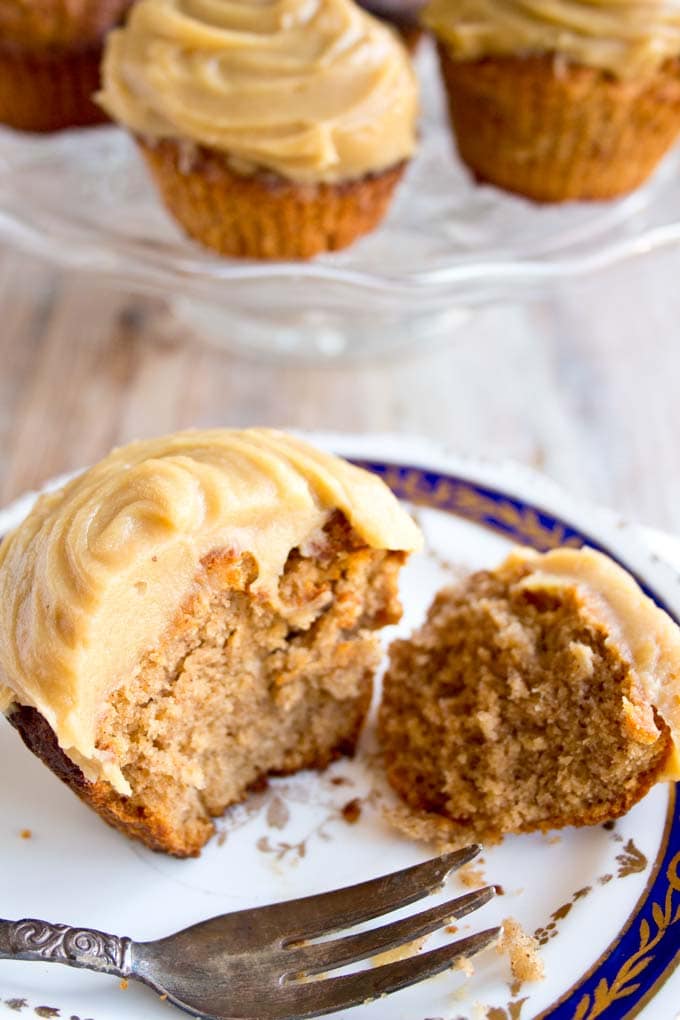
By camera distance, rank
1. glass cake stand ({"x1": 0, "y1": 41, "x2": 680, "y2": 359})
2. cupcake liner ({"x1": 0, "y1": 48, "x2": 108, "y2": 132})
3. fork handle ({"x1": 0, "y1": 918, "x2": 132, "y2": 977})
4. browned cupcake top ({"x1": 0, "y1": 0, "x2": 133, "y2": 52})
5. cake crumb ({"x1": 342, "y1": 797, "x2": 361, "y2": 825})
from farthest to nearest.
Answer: cupcake liner ({"x1": 0, "y1": 48, "x2": 108, "y2": 132}), browned cupcake top ({"x1": 0, "y1": 0, "x2": 133, "y2": 52}), glass cake stand ({"x1": 0, "y1": 41, "x2": 680, "y2": 359}), cake crumb ({"x1": 342, "y1": 797, "x2": 361, "y2": 825}), fork handle ({"x1": 0, "y1": 918, "x2": 132, "y2": 977})

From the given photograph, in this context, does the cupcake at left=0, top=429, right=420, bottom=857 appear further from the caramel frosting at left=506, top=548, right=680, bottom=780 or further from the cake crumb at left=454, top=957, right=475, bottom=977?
the cake crumb at left=454, top=957, right=475, bottom=977

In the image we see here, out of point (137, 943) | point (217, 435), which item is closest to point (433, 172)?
point (217, 435)

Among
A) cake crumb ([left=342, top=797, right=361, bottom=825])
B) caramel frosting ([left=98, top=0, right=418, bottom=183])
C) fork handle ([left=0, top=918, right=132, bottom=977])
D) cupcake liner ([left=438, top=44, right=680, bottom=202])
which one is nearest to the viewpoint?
fork handle ([left=0, top=918, right=132, bottom=977])

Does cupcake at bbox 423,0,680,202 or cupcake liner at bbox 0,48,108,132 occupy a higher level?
cupcake at bbox 423,0,680,202

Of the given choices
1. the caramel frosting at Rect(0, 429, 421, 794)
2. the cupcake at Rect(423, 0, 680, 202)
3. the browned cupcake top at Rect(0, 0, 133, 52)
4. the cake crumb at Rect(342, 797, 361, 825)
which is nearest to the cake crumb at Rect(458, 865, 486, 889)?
the cake crumb at Rect(342, 797, 361, 825)

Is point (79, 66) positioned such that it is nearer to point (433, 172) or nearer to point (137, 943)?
point (433, 172)

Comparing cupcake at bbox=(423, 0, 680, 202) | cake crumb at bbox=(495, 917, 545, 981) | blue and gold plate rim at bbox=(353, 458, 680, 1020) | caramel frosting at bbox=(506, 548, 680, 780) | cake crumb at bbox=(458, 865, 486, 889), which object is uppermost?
cupcake at bbox=(423, 0, 680, 202)
